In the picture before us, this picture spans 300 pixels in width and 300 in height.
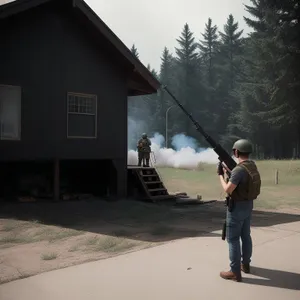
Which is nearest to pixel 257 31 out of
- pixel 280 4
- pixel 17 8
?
pixel 280 4

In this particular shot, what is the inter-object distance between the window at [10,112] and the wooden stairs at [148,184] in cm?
432

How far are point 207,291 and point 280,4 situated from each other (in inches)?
1710

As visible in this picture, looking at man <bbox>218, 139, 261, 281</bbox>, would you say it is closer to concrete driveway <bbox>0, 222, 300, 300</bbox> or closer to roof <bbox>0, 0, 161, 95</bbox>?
concrete driveway <bbox>0, 222, 300, 300</bbox>

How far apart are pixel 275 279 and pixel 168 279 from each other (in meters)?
1.39

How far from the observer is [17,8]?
1120 centimetres

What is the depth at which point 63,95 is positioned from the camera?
12820mm

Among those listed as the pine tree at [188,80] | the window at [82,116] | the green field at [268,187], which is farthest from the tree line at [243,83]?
the window at [82,116]

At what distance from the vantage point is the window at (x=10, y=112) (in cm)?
1190

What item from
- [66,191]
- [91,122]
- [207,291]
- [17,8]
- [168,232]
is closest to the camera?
[207,291]

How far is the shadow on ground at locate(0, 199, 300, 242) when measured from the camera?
9.05 meters

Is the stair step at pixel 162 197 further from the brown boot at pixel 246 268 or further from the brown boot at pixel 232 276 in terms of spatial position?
the brown boot at pixel 232 276

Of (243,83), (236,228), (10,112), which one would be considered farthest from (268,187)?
(243,83)

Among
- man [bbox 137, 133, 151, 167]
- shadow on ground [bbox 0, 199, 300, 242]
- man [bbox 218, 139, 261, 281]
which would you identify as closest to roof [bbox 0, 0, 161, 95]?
man [bbox 137, 133, 151, 167]

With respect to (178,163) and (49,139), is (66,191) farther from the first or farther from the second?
(178,163)
